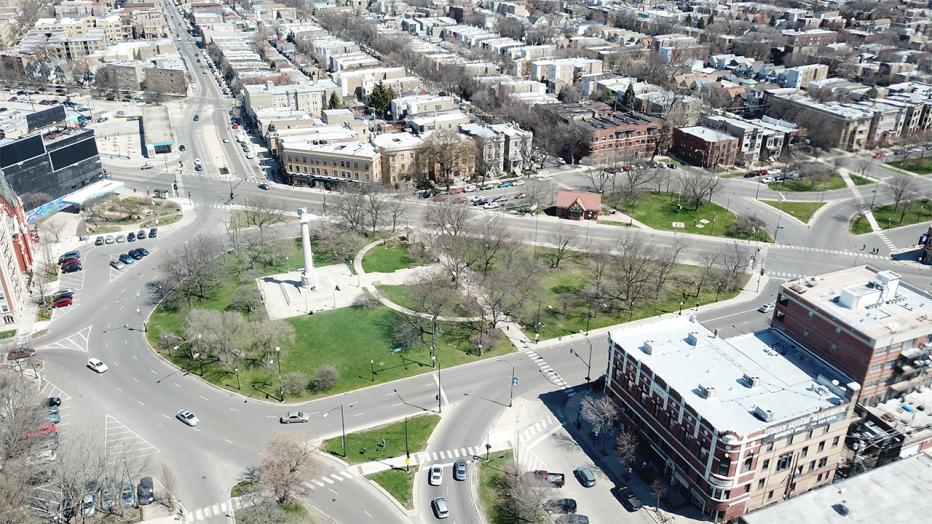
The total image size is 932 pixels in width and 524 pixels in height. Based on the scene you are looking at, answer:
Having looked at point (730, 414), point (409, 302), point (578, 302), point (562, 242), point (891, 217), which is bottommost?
point (409, 302)

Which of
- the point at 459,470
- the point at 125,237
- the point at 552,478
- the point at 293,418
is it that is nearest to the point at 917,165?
the point at 552,478

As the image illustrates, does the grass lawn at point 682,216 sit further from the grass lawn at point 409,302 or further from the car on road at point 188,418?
the car on road at point 188,418

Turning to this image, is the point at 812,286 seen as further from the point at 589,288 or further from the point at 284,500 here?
the point at 284,500

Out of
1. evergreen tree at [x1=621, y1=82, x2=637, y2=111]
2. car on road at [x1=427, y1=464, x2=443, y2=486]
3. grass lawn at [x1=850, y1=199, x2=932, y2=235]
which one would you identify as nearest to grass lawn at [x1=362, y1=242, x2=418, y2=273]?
car on road at [x1=427, y1=464, x2=443, y2=486]

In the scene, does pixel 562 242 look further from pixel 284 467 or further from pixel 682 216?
pixel 284 467

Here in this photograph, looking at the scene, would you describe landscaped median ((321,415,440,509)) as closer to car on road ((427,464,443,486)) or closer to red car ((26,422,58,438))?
car on road ((427,464,443,486))

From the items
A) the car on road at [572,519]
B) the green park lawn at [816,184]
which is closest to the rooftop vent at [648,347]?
the car on road at [572,519]
